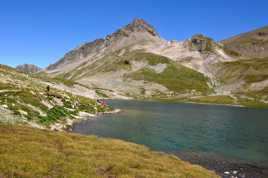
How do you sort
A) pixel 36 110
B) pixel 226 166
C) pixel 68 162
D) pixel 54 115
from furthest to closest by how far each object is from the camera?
pixel 54 115, pixel 36 110, pixel 226 166, pixel 68 162

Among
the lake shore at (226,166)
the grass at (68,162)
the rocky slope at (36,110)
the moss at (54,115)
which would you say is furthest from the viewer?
the moss at (54,115)

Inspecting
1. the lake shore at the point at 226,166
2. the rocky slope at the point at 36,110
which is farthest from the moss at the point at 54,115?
the lake shore at the point at 226,166

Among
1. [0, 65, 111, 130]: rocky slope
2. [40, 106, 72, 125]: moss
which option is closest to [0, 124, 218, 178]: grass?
[0, 65, 111, 130]: rocky slope

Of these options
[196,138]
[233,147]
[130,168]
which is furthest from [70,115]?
[130,168]

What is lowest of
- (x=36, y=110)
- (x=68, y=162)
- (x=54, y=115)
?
(x=68, y=162)

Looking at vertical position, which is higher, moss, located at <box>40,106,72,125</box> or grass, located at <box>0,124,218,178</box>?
moss, located at <box>40,106,72,125</box>

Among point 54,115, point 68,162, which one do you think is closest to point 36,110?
point 54,115

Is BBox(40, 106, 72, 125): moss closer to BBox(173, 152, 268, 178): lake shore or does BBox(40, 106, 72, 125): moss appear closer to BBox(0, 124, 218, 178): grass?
BBox(0, 124, 218, 178): grass

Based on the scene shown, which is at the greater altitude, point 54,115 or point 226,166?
point 54,115

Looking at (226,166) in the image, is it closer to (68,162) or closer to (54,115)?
(68,162)

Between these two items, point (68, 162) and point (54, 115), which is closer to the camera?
point (68, 162)

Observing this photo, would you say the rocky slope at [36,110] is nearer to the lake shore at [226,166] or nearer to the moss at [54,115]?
the moss at [54,115]

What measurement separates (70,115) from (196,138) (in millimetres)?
40198

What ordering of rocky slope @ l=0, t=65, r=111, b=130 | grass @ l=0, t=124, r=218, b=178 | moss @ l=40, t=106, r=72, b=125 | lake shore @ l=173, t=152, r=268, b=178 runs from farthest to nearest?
moss @ l=40, t=106, r=72, b=125, rocky slope @ l=0, t=65, r=111, b=130, lake shore @ l=173, t=152, r=268, b=178, grass @ l=0, t=124, r=218, b=178
